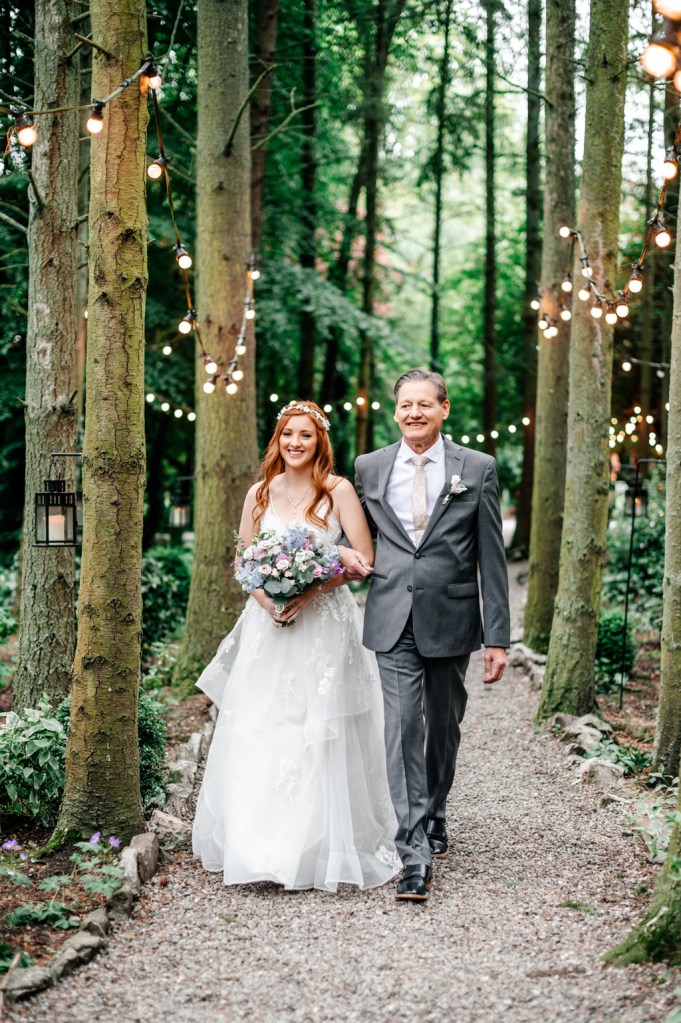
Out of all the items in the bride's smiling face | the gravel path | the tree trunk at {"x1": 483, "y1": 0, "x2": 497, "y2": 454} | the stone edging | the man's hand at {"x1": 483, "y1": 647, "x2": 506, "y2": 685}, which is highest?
the tree trunk at {"x1": 483, "y1": 0, "x2": 497, "y2": 454}

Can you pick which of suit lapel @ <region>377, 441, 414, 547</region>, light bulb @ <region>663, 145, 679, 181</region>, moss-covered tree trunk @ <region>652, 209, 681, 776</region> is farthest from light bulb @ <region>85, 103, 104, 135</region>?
moss-covered tree trunk @ <region>652, 209, 681, 776</region>

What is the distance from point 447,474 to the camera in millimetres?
4770

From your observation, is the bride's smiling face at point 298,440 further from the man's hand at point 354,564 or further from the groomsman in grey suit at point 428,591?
the man's hand at point 354,564

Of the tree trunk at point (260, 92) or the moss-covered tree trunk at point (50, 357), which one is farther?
the tree trunk at point (260, 92)

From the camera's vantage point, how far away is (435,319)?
73.9ft

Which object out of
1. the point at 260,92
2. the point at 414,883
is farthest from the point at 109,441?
the point at 260,92

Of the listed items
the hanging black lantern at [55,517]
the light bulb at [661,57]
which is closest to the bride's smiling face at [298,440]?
the hanging black lantern at [55,517]

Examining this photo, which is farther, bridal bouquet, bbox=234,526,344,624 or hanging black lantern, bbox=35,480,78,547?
hanging black lantern, bbox=35,480,78,547

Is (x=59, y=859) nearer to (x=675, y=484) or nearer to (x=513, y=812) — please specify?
(x=513, y=812)

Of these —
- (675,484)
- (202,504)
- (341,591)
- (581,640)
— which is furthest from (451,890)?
(202,504)

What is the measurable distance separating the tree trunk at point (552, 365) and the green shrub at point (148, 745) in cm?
554

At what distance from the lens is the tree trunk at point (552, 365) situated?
31.9 ft

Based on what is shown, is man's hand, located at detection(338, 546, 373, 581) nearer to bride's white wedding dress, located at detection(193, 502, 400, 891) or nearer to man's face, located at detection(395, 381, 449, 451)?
bride's white wedding dress, located at detection(193, 502, 400, 891)

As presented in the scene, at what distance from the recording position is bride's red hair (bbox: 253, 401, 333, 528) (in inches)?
203
